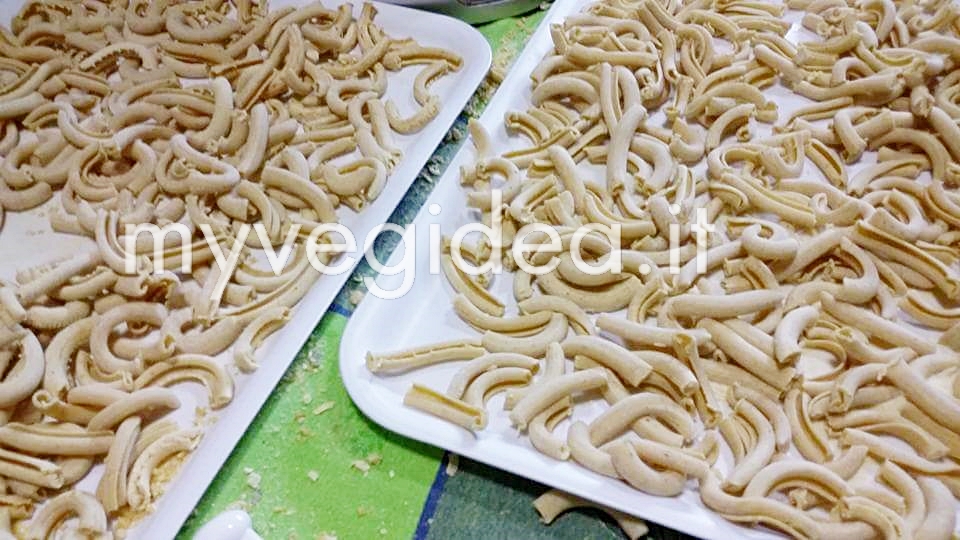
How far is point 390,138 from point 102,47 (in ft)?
2.51

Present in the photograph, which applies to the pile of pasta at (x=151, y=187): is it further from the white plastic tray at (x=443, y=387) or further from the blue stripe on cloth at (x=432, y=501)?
the blue stripe on cloth at (x=432, y=501)

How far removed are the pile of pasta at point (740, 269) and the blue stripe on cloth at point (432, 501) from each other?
0.10 m

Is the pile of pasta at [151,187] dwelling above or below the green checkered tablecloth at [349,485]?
above

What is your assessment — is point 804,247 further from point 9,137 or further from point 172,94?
point 9,137

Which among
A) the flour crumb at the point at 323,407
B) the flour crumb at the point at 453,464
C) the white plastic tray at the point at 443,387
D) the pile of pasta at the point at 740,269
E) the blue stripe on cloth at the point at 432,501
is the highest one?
the pile of pasta at the point at 740,269

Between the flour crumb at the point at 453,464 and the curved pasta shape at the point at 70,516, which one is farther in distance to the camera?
the flour crumb at the point at 453,464

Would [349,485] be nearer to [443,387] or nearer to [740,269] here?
[443,387]

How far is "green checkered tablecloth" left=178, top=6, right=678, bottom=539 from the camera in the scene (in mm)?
1143

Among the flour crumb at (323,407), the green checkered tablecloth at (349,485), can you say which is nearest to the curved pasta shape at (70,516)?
the green checkered tablecloth at (349,485)

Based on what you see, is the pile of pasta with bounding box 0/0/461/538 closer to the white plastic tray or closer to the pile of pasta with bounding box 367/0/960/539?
the white plastic tray

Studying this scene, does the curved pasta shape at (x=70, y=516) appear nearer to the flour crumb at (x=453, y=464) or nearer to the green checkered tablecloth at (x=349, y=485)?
the green checkered tablecloth at (x=349, y=485)

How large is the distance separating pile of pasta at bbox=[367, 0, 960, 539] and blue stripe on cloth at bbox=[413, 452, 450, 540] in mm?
99

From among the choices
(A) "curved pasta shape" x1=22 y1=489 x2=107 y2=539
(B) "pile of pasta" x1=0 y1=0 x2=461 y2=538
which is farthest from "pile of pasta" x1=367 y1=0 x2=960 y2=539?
(A) "curved pasta shape" x1=22 y1=489 x2=107 y2=539

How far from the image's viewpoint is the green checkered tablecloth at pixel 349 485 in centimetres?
114
